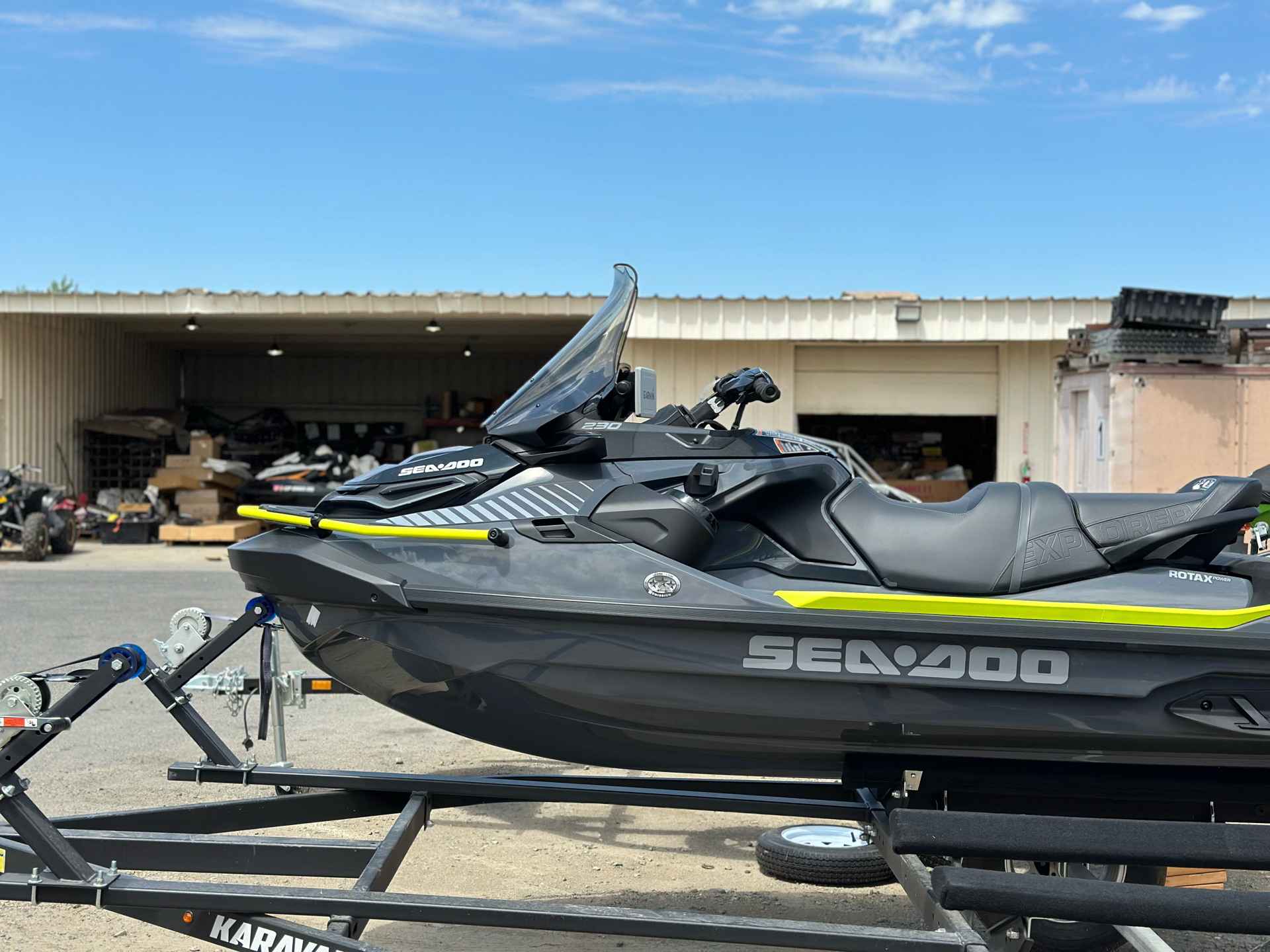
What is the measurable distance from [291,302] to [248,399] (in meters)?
9.19

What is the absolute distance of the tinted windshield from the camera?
9.85 feet

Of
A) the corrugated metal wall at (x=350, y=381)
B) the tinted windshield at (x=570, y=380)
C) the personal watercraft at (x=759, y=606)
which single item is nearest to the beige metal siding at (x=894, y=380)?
the corrugated metal wall at (x=350, y=381)

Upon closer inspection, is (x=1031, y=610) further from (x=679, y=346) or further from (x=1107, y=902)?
(x=679, y=346)

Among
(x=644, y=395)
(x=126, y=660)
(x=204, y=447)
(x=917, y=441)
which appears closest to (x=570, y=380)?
(x=644, y=395)

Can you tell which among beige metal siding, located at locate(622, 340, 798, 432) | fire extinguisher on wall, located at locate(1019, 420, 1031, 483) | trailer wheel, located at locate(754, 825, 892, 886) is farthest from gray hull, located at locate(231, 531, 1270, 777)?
beige metal siding, located at locate(622, 340, 798, 432)

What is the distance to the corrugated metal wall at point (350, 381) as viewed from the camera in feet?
76.7

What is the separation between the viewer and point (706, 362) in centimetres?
1398

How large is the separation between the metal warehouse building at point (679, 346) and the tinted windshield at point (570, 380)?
33.1ft

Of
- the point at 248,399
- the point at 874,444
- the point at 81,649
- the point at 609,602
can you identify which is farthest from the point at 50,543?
the point at 609,602

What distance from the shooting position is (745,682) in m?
2.66

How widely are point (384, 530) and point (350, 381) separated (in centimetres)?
2171

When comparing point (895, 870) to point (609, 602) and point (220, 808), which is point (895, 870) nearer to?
point (609, 602)

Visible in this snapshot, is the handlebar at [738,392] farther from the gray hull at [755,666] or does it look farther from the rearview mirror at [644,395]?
the gray hull at [755,666]

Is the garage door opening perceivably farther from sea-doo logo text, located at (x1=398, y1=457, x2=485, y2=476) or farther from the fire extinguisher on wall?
sea-doo logo text, located at (x1=398, y1=457, x2=485, y2=476)
